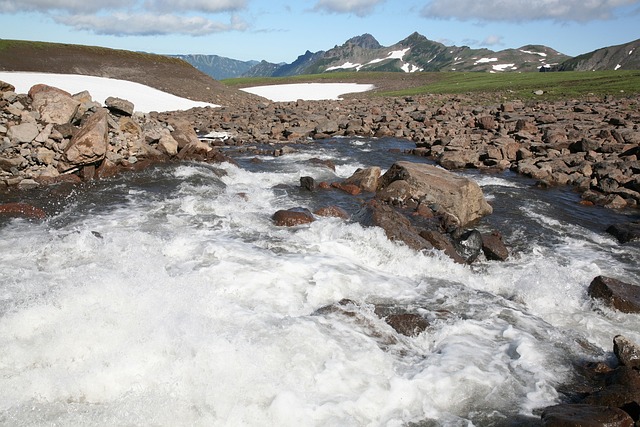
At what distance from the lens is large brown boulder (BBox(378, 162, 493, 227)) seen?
1220 centimetres

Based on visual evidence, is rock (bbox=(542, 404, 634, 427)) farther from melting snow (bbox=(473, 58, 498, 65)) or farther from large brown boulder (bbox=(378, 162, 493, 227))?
melting snow (bbox=(473, 58, 498, 65))

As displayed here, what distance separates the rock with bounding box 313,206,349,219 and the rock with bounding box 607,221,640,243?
21.4ft

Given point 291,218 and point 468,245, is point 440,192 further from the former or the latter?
point 291,218

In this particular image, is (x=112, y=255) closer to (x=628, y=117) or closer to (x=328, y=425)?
(x=328, y=425)

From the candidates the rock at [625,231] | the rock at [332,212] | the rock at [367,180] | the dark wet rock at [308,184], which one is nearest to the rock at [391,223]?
the rock at [332,212]

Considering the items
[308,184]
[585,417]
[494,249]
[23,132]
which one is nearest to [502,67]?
[308,184]

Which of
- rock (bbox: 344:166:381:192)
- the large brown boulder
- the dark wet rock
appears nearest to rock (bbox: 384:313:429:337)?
the large brown boulder

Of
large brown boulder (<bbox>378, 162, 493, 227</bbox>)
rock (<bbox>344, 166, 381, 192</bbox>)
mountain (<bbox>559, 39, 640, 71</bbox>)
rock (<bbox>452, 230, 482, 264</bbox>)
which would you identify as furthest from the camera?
mountain (<bbox>559, 39, 640, 71</bbox>)

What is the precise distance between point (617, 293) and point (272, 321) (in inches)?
230

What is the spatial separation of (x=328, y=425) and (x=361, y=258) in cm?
487

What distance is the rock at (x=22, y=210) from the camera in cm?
1057

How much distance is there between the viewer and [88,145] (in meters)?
13.7

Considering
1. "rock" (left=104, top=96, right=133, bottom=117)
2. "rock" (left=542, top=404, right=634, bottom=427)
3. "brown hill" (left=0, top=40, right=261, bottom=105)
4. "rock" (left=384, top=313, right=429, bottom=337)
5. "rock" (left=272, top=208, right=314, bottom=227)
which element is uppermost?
"brown hill" (left=0, top=40, right=261, bottom=105)

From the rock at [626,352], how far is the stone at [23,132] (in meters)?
14.5
